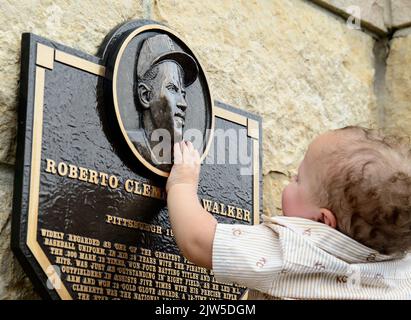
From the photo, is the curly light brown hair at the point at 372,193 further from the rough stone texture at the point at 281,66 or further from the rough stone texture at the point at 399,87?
the rough stone texture at the point at 399,87

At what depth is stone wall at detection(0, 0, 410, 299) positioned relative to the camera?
6.10 ft

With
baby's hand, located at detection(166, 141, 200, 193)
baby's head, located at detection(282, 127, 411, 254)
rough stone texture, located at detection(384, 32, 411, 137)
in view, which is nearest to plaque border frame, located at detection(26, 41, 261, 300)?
baby's hand, located at detection(166, 141, 200, 193)

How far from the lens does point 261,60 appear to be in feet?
8.59

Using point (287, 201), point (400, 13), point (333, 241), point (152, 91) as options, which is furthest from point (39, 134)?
point (400, 13)

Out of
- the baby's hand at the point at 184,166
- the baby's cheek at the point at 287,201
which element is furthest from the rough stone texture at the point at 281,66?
the baby's cheek at the point at 287,201

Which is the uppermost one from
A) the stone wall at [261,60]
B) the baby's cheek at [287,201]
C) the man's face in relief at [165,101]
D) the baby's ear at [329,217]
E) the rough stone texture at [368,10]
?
the rough stone texture at [368,10]

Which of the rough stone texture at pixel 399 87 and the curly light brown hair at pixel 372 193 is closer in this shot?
the curly light brown hair at pixel 372 193

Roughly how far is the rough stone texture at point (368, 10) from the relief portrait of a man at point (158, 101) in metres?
0.97

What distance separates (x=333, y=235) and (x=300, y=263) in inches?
4.1

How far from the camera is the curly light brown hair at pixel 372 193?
172 cm

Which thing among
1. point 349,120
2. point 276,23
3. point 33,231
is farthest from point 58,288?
point 349,120
